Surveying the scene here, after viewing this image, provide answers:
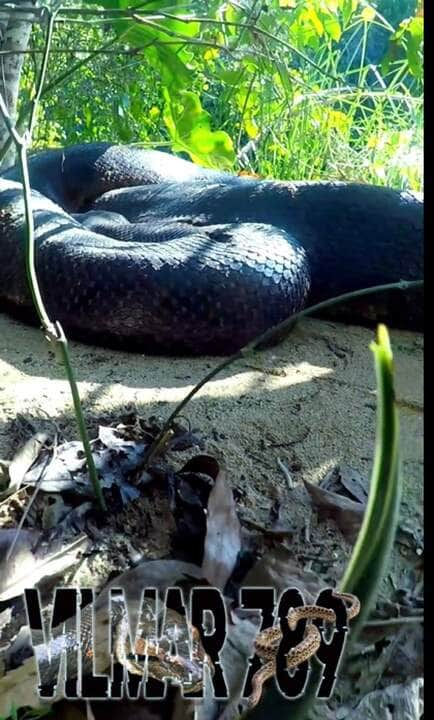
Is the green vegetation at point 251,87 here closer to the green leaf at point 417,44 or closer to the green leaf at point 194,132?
the green leaf at point 194,132

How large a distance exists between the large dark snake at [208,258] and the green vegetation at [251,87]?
0.63 feet

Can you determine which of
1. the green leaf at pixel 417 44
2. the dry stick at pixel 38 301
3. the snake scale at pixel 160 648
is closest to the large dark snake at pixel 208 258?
the green leaf at pixel 417 44

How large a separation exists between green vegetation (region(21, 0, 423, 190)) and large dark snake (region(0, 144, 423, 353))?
19 cm

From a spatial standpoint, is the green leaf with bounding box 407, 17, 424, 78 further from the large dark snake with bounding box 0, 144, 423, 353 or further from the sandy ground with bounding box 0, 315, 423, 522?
the sandy ground with bounding box 0, 315, 423, 522

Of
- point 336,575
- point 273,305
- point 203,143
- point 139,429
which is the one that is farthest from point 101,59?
point 336,575

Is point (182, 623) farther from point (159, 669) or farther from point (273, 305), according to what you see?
point (273, 305)

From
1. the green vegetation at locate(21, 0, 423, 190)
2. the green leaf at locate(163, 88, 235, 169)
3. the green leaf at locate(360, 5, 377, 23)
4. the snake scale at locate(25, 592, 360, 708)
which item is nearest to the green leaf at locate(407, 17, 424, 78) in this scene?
the snake scale at locate(25, 592, 360, 708)

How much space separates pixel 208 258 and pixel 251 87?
3.09ft

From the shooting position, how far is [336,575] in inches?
28.4

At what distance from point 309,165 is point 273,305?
75.1 inches

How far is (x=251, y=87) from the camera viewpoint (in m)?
2.37

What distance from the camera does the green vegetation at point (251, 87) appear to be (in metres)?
1.97

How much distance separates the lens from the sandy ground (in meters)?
1.07

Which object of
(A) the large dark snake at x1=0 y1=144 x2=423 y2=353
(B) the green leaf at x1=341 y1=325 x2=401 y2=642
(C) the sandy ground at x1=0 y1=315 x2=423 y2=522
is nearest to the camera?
(B) the green leaf at x1=341 y1=325 x2=401 y2=642
